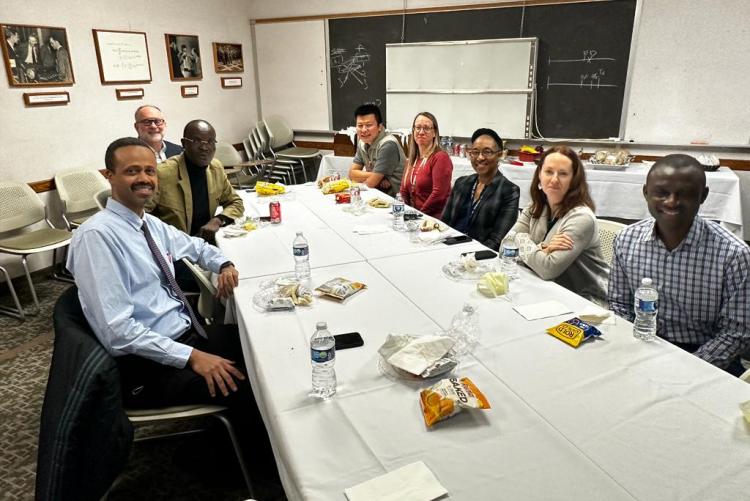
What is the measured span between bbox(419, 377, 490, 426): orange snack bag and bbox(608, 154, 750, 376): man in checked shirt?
101 centimetres

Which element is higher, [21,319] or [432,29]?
[432,29]

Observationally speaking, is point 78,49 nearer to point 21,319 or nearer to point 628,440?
point 21,319

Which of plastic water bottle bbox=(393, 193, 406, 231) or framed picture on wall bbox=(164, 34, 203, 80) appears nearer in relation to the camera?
plastic water bottle bbox=(393, 193, 406, 231)

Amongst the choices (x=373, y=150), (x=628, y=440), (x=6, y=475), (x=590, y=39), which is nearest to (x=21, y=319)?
(x=6, y=475)

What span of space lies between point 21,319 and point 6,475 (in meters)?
1.90

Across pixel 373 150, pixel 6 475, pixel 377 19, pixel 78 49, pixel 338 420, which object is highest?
pixel 377 19

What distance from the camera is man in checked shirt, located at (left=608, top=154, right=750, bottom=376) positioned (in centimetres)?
178

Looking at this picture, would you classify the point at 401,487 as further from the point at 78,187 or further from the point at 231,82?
Result: the point at 231,82

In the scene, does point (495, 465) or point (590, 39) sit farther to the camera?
point (590, 39)

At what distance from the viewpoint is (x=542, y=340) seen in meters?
1.69

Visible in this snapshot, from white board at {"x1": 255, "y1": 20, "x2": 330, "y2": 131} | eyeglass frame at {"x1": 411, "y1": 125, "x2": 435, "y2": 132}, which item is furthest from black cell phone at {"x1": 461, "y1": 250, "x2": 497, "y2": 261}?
white board at {"x1": 255, "y1": 20, "x2": 330, "y2": 131}

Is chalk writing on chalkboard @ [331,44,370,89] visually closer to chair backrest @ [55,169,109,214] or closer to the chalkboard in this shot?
the chalkboard

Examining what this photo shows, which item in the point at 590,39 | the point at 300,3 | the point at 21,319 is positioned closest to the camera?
the point at 21,319

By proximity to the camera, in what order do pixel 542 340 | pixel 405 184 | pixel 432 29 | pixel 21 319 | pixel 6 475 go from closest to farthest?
pixel 542 340, pixel 6 475, pixel 21 319, pixel 405 184, pixel 432 29
